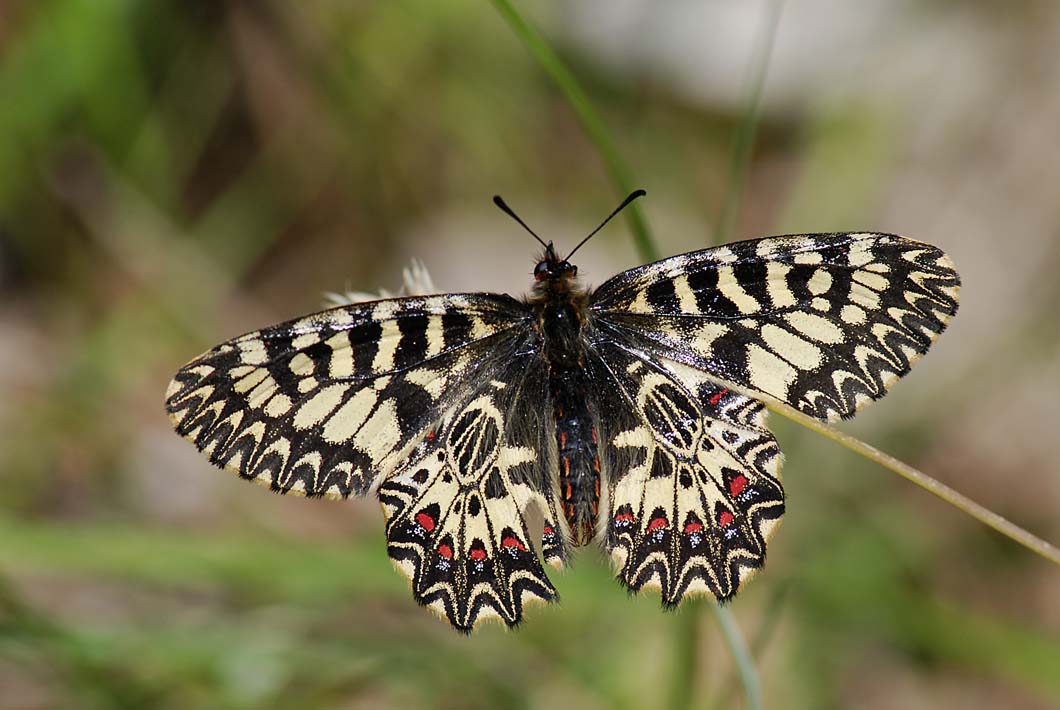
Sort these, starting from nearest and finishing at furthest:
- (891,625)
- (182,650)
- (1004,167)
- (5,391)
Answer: (182,650)
(891,625)
(5,391)
(1004,167)

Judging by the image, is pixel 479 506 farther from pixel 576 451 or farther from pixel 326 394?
pixel 326 394

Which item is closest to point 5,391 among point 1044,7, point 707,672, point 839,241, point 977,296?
point 707,672

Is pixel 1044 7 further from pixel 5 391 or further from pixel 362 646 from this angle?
pixel 5 391

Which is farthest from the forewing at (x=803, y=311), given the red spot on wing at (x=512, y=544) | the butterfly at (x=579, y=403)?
the red spot on wing at (x=512, y=544)

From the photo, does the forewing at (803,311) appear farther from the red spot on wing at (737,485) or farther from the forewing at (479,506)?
the forewing at (479,506)

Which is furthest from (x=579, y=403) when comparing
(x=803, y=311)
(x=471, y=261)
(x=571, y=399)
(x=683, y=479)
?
(x=471, y=261)

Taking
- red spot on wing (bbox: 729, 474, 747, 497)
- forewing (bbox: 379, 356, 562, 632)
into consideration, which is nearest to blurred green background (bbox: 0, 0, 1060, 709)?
forewing (bbox: 379, 356, 562, 632)

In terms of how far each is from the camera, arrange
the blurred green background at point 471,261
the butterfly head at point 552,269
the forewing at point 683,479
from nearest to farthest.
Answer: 1. the forewing at point 683,479
2. the butterfly head at point 552,269
3. the blurred green background at point 471,261
